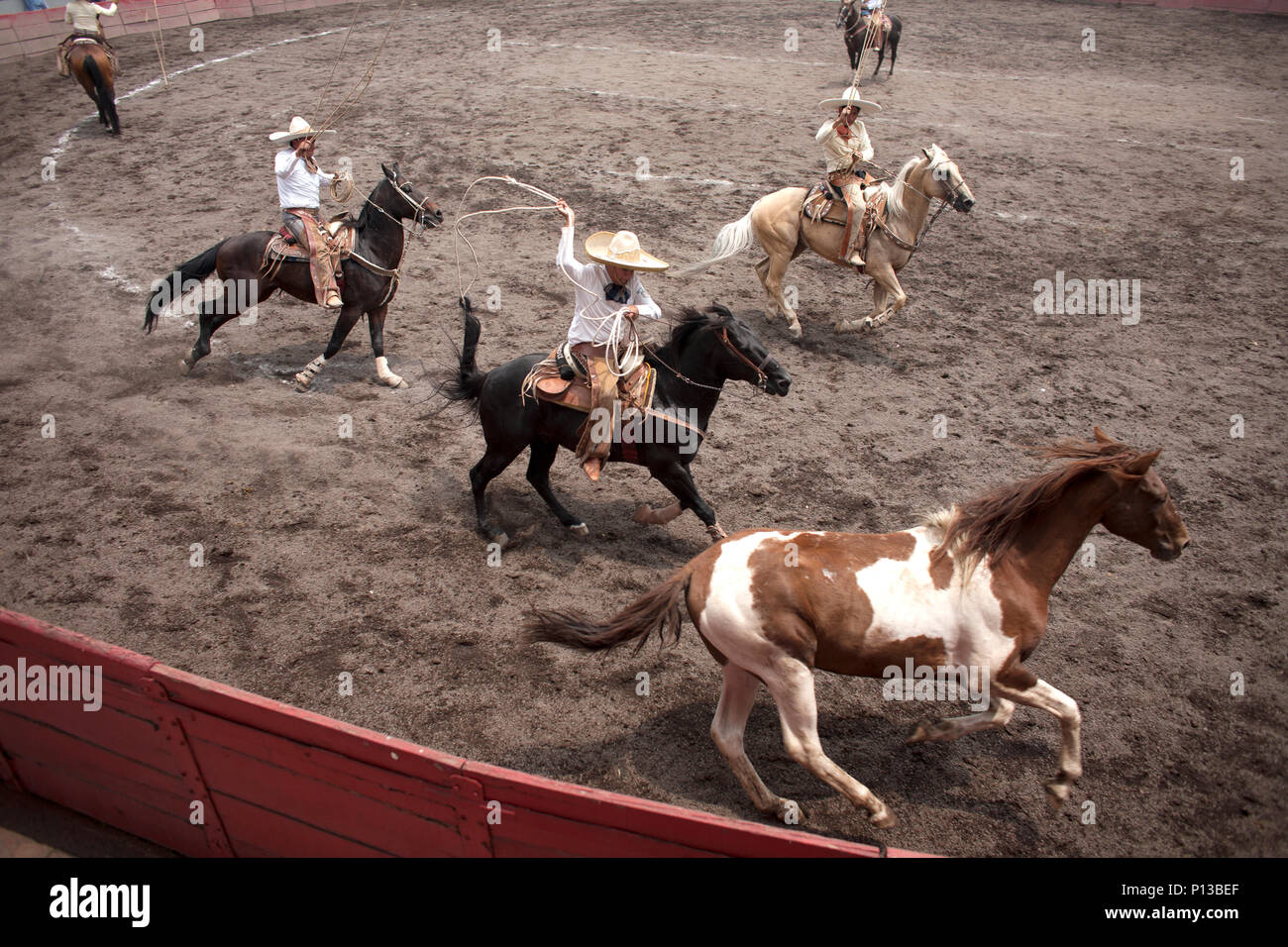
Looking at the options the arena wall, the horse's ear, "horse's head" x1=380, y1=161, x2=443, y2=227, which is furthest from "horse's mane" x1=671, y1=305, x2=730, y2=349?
the arena wall

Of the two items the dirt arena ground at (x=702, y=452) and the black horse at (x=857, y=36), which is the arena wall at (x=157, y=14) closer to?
the dirt arena ground at (x=702, y=452)

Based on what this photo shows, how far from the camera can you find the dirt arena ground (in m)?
5.37

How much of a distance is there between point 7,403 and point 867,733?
8.58m

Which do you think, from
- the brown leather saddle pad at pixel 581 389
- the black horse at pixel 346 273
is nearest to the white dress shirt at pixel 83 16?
the black horse at pixel 346 273

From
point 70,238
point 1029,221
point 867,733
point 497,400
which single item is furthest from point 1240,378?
point 70,238

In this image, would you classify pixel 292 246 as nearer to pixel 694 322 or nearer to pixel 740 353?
pixel 694 322

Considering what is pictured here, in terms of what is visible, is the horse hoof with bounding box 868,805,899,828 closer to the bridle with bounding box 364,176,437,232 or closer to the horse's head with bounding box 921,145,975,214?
the horse's head with bounding box 921,145,975,214

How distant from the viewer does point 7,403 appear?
8719 mm

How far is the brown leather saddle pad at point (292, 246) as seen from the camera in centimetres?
888

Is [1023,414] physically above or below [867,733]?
above

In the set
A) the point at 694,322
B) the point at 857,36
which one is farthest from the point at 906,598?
the point at 857,36
